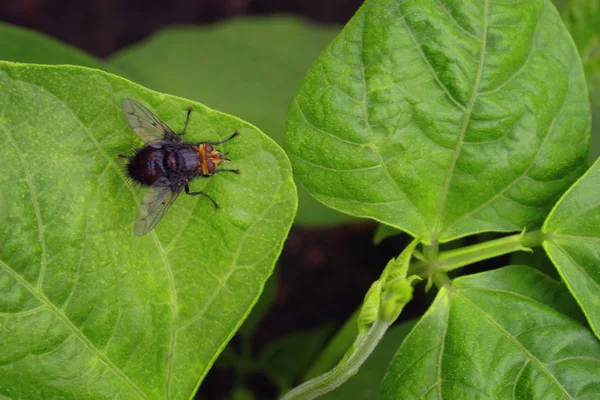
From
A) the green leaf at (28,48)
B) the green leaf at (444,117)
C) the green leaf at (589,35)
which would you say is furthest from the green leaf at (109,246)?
the green leaf at (589,35)

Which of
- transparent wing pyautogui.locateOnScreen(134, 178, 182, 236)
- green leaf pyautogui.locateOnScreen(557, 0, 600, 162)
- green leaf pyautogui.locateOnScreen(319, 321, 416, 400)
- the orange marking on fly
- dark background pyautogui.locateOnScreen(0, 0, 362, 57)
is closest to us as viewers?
transparent wing pyautogui.locateOnScreen(134, 178, 182, 236)

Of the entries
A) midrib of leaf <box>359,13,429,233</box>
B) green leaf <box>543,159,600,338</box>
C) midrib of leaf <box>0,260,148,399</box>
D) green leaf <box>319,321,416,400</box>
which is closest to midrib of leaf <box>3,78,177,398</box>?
midrib of leaf <box>0,260,148,399</box>

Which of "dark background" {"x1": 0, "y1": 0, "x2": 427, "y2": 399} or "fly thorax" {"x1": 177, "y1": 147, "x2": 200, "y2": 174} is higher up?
"fly thorax" {"x1": 177, "y1": 147, "x2": 200, "y2": 174}

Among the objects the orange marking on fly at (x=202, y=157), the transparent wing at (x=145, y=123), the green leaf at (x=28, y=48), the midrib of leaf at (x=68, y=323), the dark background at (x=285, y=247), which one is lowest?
the dark background at (x=285, y=247)

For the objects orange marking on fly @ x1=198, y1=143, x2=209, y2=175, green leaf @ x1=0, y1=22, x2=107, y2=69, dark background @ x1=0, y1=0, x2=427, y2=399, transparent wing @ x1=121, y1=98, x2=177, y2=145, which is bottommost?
dark background @ x1=0, y1=0, x2=427, y2=399

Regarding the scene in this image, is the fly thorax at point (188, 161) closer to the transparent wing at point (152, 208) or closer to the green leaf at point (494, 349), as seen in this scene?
the transparent wing at point (152, 208)

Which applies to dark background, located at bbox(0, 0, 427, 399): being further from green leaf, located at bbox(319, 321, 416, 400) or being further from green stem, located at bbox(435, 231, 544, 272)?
green stem, located at bbox(435, 231, 544, 272)

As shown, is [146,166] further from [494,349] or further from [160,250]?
[494,349]
